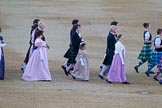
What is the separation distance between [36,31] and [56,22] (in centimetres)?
1490

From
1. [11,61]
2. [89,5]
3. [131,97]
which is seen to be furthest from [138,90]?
[89,5]

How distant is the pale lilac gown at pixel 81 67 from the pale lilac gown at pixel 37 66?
1017 mm

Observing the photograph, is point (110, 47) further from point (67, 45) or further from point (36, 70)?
point (67, 45)

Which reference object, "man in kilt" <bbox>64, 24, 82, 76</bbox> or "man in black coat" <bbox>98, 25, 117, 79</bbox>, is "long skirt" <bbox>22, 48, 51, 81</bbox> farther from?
"man in black coat" <bbox>98, 25, 117, 79</bbox>

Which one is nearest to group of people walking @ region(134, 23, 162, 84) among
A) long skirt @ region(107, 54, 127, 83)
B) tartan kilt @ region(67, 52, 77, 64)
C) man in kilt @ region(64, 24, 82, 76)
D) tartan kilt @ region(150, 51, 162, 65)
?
tartan kilt @ region(150, 51, 162, 65)

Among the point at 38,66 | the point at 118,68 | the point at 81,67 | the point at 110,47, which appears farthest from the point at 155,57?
the point at 38,66

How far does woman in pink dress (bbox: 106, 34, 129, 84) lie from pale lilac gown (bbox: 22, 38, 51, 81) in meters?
1.80

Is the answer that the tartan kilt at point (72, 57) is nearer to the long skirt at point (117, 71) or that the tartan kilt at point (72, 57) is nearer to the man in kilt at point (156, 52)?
the long skirt at point (117, 71)

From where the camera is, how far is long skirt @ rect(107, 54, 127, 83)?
16.5 m

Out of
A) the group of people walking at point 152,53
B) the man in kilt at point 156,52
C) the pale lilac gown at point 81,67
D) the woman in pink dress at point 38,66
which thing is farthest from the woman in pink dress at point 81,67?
the man in kilt at point 156,52

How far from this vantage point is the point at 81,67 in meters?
16.7

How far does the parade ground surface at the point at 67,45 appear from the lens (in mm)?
13915

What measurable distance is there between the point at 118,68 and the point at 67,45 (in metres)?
7.91

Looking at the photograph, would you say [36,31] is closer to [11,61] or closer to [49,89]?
[49,89]
